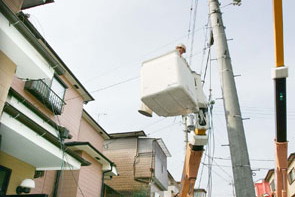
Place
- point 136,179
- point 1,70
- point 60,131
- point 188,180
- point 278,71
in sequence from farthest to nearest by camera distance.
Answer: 1. point 136,179
2. point 60,131
3. point 188,180
4. point 1,70
5. point 278,71

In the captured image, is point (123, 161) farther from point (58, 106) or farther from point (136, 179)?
point (58, 106)

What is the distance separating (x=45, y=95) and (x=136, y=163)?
Answer: 1169cm

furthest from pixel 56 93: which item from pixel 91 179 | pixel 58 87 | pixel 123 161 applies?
pixel 123 161

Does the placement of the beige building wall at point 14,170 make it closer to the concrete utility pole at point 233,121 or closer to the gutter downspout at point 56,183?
the gutter downspout at point 56,183

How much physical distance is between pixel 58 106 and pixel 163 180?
1424 centimetres

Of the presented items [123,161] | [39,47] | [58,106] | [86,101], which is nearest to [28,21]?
[58,106]

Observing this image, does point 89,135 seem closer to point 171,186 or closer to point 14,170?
point 14,170

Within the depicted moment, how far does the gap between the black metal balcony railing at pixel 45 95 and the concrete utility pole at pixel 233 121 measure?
25.9ft

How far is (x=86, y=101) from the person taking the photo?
54.3 ft

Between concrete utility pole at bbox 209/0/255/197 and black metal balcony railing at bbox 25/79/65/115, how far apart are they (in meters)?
7.89

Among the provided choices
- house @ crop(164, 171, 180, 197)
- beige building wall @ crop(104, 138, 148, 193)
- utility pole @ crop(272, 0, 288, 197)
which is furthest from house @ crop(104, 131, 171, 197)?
utility pole @ crop(272, 0, 288, 197)

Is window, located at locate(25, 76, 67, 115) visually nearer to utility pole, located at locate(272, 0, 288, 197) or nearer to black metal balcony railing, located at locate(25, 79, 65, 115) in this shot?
black metal balcony railing, located at locate(25, 79, 65, 115)

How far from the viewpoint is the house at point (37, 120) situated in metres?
6.24

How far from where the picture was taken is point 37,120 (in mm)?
9188
